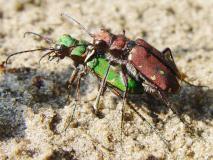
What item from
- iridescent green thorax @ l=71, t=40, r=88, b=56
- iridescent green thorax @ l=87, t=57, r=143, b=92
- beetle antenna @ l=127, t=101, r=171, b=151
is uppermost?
iridescent green thorax @ l=71, t=40, r=88, b=56

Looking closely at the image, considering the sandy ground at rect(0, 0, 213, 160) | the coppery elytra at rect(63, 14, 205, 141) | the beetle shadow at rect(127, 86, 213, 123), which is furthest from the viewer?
the beetle shadow at rect(127, 86, 213, 123)

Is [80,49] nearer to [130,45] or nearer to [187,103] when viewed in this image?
[130,45]

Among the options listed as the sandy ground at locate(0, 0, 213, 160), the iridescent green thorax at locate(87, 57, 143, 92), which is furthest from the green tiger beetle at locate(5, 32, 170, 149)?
the sandy ground at locate(0, 0, 213, 160)

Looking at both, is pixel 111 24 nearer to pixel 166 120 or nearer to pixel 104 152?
pixel 166 120

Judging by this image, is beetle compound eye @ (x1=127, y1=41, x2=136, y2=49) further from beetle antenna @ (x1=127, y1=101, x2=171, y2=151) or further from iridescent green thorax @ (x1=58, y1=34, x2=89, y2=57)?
beetle antenna @ (x1=127, y1=101, x2=171, y2=151)

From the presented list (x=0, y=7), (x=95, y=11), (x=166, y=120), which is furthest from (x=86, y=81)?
(x=0, y=7)

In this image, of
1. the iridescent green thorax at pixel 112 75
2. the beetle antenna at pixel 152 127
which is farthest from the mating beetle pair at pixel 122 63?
the beetle antenna at pixel 152 127
